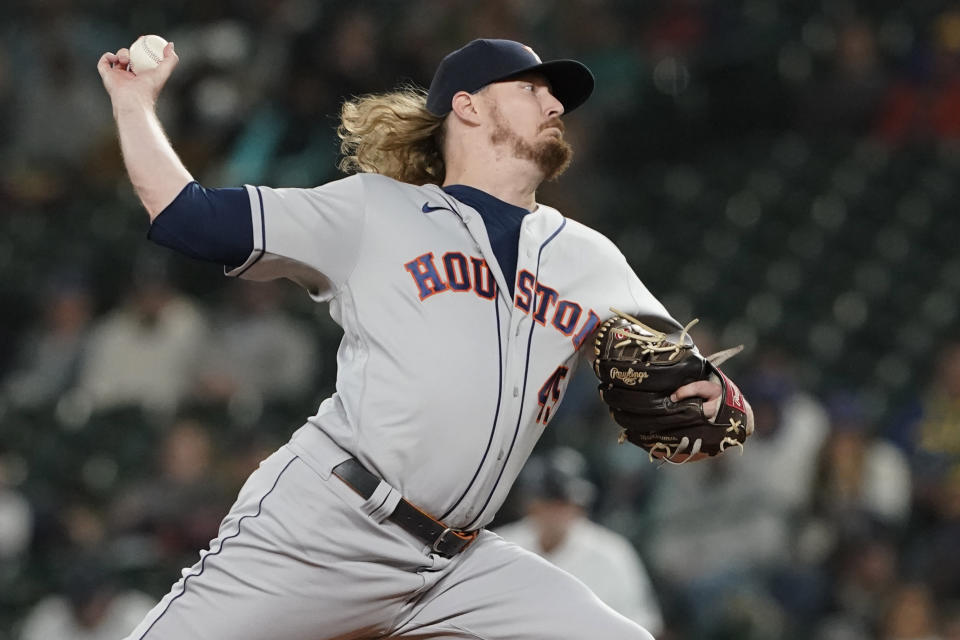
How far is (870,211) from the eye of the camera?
8.31 metres

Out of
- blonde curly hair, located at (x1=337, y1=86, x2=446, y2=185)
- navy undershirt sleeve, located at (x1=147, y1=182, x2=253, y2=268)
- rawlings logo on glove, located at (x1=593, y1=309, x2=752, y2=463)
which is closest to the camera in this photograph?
navy undershirt sleeve, located at (x1=147, y1=182, x2=253, y2=268)

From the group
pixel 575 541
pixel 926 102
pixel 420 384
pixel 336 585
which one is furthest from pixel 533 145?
pixel 926 102

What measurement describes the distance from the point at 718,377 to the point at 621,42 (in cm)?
644

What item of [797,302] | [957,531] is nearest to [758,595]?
[957,531]

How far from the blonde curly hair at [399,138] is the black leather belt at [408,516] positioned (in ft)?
2.44

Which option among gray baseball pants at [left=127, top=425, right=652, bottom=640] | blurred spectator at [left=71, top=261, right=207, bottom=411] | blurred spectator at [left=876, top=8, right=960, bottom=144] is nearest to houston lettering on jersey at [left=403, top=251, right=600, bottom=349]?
gray baseball pants at [left=127, top=425, right=652, bottom=640]

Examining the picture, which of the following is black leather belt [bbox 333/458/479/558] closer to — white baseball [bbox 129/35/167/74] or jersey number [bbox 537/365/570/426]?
jersey number [bbox 537/365/570/426]

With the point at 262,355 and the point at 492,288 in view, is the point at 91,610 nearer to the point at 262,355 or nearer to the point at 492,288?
the point at 262,355

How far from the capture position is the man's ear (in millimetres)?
3109

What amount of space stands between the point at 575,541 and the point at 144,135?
9.23ft

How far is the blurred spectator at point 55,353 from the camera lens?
7.13 m

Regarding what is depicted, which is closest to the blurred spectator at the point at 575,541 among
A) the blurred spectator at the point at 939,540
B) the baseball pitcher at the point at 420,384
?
the blurred spectator at the point at 939,540

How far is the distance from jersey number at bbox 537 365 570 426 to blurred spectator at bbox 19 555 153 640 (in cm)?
280

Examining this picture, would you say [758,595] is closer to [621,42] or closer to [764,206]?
[764,206]
